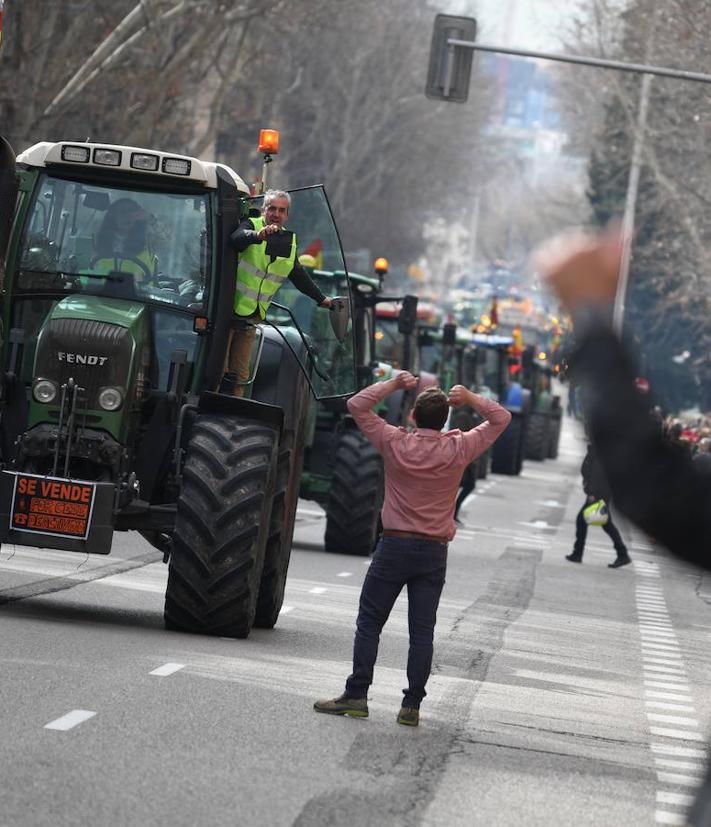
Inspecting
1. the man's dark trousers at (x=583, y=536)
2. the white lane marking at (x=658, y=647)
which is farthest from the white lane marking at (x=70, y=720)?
the man's dark trousers at (x=583, y=536)

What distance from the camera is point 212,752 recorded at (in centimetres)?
937

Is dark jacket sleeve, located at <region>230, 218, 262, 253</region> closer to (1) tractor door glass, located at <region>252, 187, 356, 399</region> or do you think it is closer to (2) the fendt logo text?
(1) tractor door glass, located at <region>252, 187, 356, 399</region>

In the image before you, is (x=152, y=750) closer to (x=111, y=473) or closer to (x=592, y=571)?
(x=111, y=473)

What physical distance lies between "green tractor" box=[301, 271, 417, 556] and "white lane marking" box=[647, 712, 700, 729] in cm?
947

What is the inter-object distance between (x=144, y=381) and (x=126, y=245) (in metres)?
0.82

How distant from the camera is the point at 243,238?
45.0ft

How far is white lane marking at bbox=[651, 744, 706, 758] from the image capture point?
35.8ft

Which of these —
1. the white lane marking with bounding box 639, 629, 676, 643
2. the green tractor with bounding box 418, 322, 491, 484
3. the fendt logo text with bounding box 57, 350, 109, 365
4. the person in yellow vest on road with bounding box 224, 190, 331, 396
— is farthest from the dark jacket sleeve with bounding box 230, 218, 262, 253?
the green tractor with bounding box 418, 322, 491, 484

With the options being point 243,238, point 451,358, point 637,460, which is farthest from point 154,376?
point 451,358

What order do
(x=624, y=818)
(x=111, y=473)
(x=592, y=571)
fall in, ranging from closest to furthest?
(x=624, y=818) → (x=111, y=473) → (x=592, y=571)

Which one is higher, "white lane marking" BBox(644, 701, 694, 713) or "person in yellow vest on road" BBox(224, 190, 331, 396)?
"person in yellow vest on road" BBox(224, 190, 331, 396)

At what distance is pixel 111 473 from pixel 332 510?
31.2 feet

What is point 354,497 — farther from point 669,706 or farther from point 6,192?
point 6,192

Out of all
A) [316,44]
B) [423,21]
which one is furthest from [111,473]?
[423,21]
